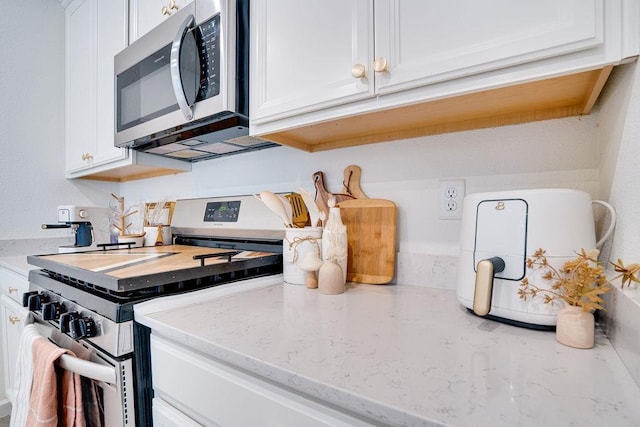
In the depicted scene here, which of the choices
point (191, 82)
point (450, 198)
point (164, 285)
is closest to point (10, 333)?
point (164, 285)

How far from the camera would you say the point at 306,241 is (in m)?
1.00

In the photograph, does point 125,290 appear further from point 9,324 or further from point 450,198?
point 9,324

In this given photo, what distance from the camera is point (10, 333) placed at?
1.57 m

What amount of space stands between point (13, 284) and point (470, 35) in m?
2.13

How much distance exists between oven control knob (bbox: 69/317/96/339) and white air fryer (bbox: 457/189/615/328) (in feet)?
2.99

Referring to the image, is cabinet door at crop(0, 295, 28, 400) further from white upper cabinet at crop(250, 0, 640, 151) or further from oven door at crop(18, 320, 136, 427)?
white upper cabinet at crop(250, 0, 640, 151)

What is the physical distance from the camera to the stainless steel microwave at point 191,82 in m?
1.01

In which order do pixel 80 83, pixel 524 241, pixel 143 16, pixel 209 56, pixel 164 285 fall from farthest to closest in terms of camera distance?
pixel 80 83, pixel 143 16, pixel 209 56, pixel 164 285, pixel 524 241

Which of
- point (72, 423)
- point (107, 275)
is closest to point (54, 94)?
point (107, 275)

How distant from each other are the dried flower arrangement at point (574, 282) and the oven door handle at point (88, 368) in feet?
3.04

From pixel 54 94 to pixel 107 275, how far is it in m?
1.98

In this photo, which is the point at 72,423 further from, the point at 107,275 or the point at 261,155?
the point at 261,155

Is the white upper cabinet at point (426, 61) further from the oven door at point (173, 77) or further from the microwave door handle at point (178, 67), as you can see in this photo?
the microwave door handle at point (178, 67)

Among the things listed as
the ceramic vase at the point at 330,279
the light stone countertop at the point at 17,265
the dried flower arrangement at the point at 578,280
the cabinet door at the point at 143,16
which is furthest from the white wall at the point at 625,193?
the light stone countertop at the point at 17,265
